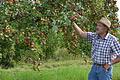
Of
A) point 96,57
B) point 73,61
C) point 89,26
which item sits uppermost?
point 89,26

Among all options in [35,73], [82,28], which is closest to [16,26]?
[82,28]

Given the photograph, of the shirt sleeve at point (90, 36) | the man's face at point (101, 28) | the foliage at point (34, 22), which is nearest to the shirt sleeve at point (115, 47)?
the man's face at point (101, 28)

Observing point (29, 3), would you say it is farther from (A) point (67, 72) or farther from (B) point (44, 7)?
(A) point (67, 72)

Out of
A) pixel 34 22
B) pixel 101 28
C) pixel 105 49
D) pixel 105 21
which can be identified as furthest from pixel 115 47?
pixel 34 22

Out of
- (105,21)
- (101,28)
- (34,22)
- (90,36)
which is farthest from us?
(90,36)

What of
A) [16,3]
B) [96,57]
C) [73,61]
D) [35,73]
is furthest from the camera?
[73,61]

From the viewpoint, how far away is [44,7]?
5352mm

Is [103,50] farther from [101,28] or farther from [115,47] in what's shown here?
[101,28]

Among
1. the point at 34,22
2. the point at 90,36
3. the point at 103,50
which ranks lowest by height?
the point at 103,50

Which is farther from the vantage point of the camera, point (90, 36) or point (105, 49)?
point (90, 36)

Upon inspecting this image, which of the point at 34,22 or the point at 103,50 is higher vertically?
the point at 34,22

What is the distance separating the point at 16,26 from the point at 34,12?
0.25 m

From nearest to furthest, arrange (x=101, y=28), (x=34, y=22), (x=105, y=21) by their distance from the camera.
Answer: (x=34, y=22) → (x=105, y=21) → (x=101, y=28)

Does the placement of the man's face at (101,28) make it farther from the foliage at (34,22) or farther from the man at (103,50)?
the foliage at (34,22)
